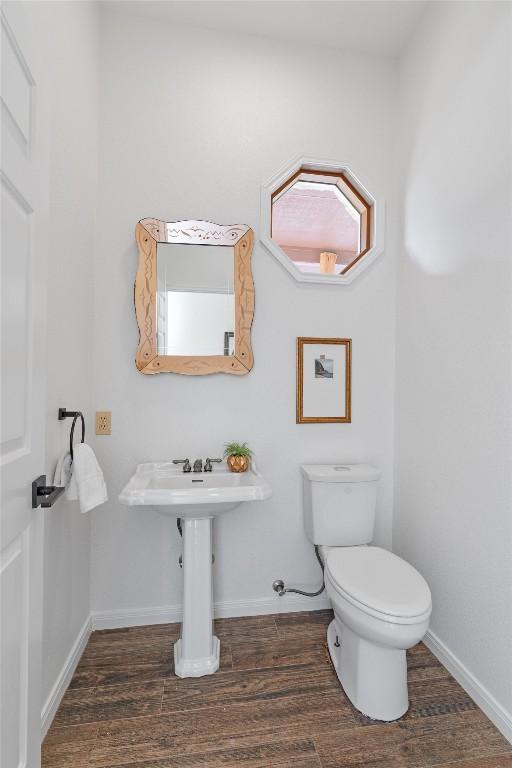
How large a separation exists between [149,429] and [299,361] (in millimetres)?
829

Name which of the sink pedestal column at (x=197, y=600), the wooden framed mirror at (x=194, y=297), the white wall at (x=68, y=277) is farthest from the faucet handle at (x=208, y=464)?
the white wall at (x=68, y=277)

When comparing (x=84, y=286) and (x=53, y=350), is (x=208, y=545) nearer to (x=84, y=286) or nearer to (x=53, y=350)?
(x=53, y=350)

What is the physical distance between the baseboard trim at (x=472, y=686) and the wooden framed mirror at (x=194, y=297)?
149 centimetres

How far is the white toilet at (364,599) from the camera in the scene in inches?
52.7

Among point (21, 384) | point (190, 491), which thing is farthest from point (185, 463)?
point (21, 384)

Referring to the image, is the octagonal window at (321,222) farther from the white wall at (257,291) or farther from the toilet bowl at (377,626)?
the toilet bowl at (377,626)

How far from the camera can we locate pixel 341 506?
1924 millimetres

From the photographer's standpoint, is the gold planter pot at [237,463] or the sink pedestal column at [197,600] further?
the gold planter pot at [237,463]

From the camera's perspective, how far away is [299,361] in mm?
2096

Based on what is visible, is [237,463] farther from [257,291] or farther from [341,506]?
[257,291]

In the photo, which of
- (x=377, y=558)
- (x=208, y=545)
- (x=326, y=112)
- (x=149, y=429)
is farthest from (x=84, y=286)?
(x=377, y=558)

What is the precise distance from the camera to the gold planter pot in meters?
1.90

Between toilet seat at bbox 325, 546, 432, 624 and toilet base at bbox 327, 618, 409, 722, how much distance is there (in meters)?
0.17

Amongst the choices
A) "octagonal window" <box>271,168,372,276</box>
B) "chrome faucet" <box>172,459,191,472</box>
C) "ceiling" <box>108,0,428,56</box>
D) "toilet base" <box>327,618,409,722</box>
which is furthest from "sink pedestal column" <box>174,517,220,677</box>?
"ceiling" <box>108,0,428,56</box>
